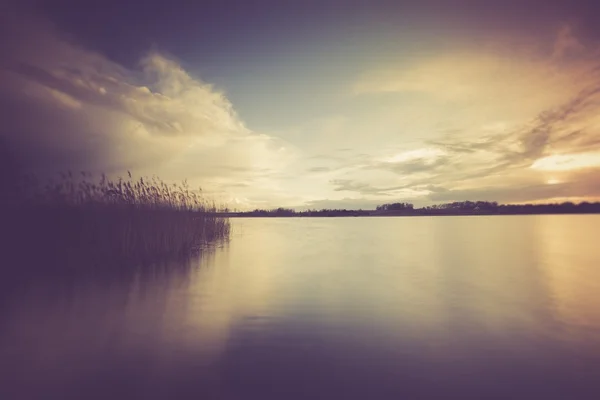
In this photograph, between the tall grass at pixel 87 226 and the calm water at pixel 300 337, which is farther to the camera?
the tall grass at pixel 87 226

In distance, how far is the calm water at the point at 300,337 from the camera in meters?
4.95

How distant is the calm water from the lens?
4953 mm

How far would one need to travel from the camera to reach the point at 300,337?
689cm

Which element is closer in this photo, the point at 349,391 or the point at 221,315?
the point at 349,391

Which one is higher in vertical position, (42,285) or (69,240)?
(69,240)

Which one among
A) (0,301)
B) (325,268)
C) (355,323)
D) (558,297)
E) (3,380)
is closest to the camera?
(3,380)

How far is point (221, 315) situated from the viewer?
28.2 feet

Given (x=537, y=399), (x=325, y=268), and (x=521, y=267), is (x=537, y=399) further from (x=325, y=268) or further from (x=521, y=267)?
(x=521, y=267)

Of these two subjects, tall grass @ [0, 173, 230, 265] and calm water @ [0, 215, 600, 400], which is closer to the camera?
calm water @ [0, 215, 600, 400]

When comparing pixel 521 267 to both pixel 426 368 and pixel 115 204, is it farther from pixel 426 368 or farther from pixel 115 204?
pixel 115 204

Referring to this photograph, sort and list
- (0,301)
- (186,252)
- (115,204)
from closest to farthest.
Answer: (0,301), (115,204), (186,252)

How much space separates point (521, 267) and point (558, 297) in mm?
5886

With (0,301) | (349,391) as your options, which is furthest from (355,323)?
(0,301)

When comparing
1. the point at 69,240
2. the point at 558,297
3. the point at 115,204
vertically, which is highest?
the point at 115,204
